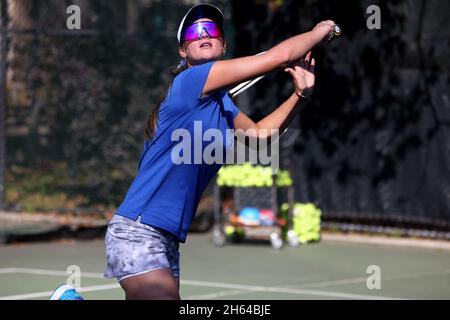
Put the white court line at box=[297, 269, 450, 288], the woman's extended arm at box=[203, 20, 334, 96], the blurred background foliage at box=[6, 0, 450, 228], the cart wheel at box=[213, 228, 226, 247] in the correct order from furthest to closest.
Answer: the blurred background foliage at box=[6, 0, 450, 228] < the cart wheel at box=[213, 228, 226, 247] < the white court line at box=[297, 269, 450, 288] < the woman's extended arm at box=[203, 20, 334, 96]

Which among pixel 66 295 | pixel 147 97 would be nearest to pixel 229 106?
pixel 66 295

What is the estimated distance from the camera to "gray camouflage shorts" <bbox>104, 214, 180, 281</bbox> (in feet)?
15.6

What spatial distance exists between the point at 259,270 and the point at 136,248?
5931 millimetres

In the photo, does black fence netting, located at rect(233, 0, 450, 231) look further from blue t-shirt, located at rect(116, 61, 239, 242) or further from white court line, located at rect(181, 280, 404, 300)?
blue t-shirt, located at rect(116, 61, 239, 242)

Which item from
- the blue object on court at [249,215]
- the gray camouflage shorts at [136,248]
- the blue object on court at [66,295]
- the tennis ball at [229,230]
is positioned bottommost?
the tennis ball at [229,230]

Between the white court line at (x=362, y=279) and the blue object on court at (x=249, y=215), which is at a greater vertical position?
the blue object on court at (x=249, y=215)

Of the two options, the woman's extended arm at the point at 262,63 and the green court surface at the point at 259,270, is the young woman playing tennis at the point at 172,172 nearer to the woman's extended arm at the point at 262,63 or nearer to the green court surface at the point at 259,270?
the woman's extended arm at the point at 262,63

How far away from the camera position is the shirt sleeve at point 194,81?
4.71m

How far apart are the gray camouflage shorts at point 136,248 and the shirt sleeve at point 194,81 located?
628mm

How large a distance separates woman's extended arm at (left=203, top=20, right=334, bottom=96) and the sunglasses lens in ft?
1.02

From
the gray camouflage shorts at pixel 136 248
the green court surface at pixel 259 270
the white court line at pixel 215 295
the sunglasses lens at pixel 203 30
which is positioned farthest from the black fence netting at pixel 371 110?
the gray camouflage shorts at pixel 136 248

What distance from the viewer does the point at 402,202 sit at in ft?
41.0

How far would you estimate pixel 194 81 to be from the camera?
4.72m

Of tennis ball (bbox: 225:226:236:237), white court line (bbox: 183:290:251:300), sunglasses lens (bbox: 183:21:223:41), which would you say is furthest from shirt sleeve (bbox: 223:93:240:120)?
tennis ball (bbox: 225:226:236:237)
